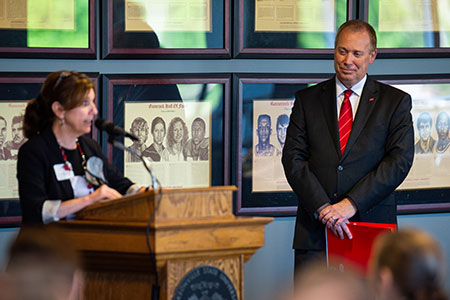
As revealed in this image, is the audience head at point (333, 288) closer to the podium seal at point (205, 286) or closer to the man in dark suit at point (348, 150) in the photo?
the podium seal at point (205, 286)

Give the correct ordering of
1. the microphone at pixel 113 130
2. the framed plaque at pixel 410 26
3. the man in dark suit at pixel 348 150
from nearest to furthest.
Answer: the microphone at pixel 113 130, the man in dark suit at pixel 348 150, the framed plaque at pixel 410 26

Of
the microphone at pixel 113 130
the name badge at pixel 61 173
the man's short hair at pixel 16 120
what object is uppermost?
the man's short hair at pixel 16 120

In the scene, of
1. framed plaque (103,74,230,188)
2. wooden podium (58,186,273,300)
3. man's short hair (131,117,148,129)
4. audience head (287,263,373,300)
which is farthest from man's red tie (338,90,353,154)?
audience head (287,263,373,300)

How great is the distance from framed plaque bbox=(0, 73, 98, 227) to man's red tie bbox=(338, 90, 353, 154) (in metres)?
1.96

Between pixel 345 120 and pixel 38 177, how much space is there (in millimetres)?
1848

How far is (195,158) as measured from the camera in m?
5.21

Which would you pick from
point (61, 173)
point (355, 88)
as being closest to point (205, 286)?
point (61, 173)

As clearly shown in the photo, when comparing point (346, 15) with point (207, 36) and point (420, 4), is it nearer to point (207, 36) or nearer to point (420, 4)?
point (420, 4)

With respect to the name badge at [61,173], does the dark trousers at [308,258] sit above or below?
below

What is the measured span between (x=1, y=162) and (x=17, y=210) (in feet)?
1.09

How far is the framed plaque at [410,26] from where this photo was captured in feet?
17.8

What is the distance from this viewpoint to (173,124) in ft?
16.9

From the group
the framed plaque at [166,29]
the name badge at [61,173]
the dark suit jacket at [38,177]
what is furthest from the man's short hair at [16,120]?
the name badge at [61,173]

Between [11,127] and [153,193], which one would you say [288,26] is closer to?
[11,127]
